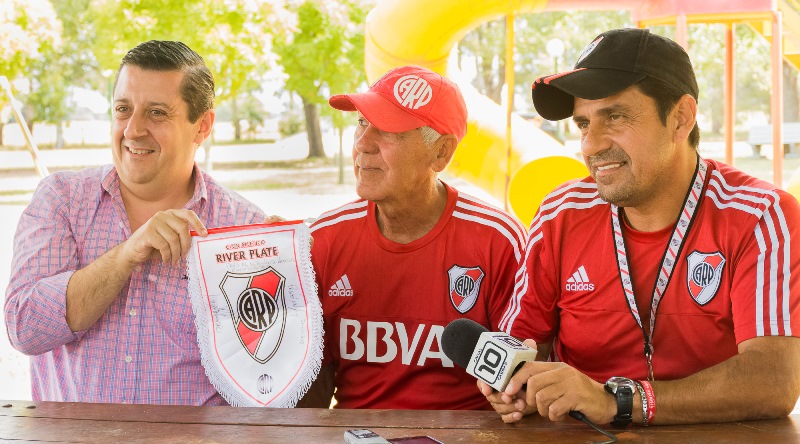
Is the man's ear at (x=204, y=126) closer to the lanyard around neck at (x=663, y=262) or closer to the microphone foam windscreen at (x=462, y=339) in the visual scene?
the microphone foam windscreen at (x=462, y=339)

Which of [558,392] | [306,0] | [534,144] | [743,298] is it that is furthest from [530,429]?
[306,0]

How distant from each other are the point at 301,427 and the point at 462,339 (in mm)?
481

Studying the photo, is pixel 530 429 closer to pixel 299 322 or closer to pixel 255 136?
pixel 299 322

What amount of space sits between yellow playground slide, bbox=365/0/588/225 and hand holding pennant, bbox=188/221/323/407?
154 inches

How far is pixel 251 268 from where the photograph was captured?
266cm

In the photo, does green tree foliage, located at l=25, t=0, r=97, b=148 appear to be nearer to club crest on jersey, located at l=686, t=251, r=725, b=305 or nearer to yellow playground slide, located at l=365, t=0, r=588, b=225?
yellow playground slide, located at l=365, t=0, r=588, b=225

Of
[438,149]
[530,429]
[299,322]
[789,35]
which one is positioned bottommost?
[530,429]

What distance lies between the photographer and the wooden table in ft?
6.70

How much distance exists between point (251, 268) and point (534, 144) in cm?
416

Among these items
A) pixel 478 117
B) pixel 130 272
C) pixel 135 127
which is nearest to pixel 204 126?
pixel 135 127

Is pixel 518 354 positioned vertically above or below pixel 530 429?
above

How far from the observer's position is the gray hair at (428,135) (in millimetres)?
2959

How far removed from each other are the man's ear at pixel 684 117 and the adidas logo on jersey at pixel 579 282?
49 centimetres

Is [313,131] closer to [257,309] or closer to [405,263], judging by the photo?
[405,263]
